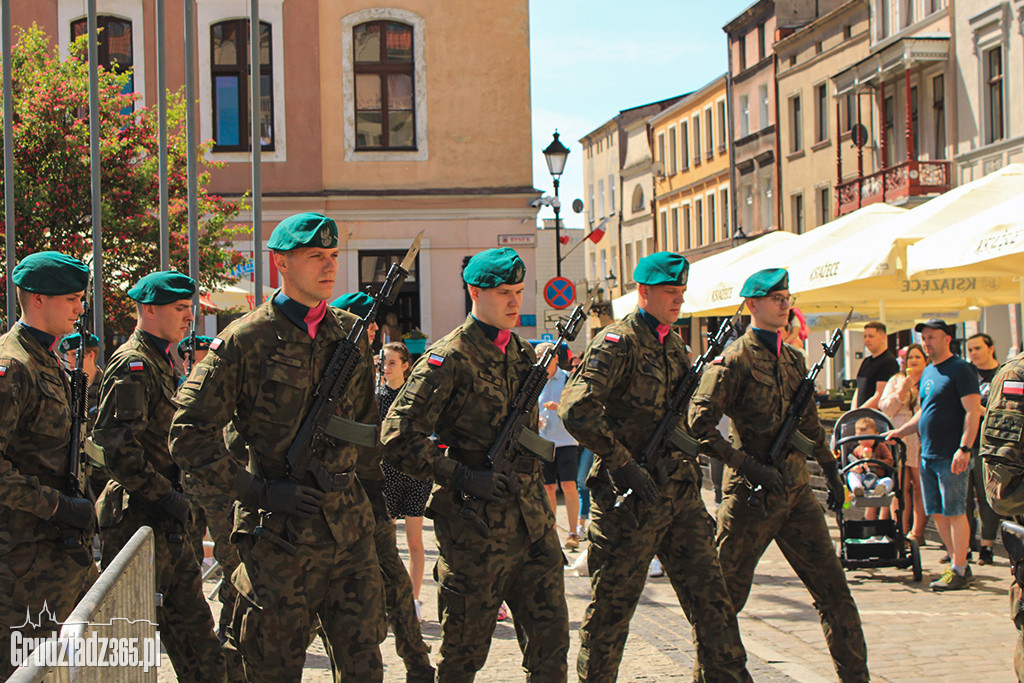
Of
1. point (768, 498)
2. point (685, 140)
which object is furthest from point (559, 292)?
point (685, 140)

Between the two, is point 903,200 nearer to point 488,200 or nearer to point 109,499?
point 488,200

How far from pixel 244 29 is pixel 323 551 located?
22.3 m

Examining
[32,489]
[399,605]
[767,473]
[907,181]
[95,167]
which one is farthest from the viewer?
[907,181]

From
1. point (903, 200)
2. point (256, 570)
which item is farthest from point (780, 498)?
point (903, 200)

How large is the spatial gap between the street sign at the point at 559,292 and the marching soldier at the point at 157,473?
1024 cm

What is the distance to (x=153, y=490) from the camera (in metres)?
5.34

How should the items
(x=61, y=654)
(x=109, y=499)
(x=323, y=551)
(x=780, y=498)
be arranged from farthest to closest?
(x=780, y=498) < (x=109, y=499) < (x=323, y=551) < (x=61, y=654)

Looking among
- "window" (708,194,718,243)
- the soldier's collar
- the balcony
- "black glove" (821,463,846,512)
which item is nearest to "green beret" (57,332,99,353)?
the soldier's collar

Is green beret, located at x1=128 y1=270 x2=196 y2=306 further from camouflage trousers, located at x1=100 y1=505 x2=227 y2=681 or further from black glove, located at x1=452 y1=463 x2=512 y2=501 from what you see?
black glove, located at x1=452 y1=463 x2=512 y2=501

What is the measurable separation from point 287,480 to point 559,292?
11823 millimetres

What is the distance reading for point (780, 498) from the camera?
6023 millimetres

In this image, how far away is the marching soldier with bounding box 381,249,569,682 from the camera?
4.88m

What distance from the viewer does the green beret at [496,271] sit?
5.12m

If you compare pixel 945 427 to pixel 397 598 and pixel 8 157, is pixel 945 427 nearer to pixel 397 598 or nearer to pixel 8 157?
pixel 397 598
